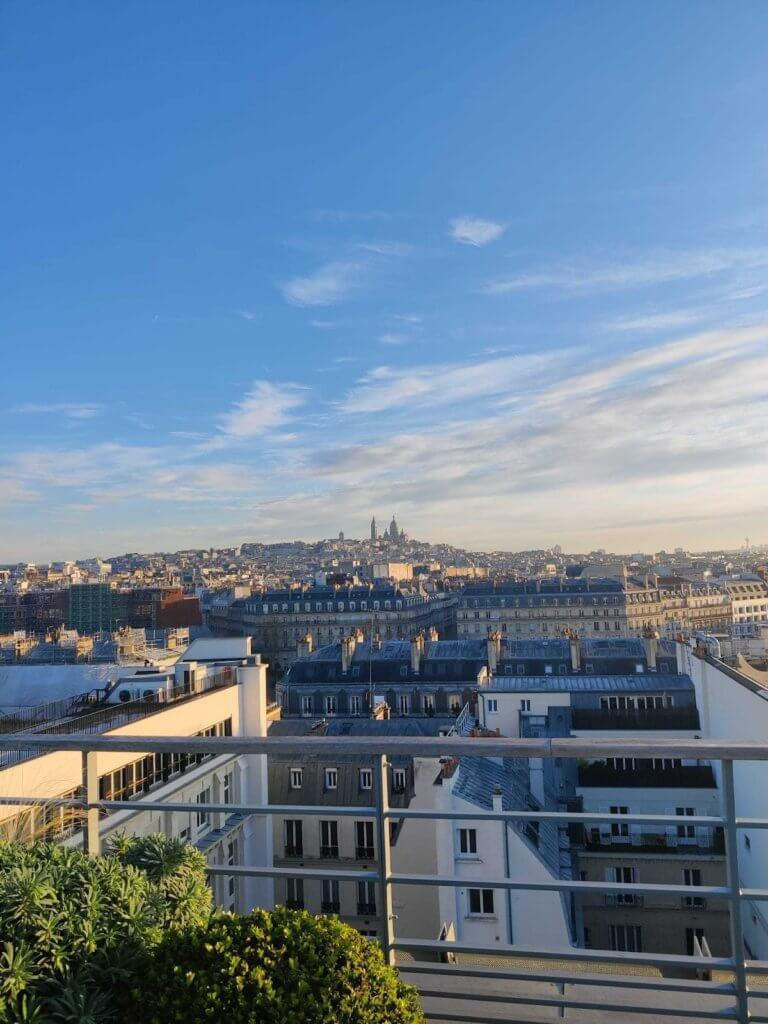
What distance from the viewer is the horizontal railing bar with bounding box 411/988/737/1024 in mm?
2502

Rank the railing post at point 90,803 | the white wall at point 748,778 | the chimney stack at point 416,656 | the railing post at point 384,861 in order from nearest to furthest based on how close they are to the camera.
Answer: the railing post at point 384,861, the railing post at point 90,803, the white wall at point 748,778, the chimney stack at point 416,656

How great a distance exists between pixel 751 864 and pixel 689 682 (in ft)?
34.3

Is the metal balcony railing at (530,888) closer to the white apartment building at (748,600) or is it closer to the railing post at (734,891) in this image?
the railing post at (734,891)

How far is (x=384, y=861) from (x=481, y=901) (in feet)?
33.8

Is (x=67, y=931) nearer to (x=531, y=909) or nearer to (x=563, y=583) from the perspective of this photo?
(x=531, y=909)

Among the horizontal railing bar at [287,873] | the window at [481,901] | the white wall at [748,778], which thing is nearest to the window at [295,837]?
the window at [481,901]

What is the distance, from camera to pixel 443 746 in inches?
104

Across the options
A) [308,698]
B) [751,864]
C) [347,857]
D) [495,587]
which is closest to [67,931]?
[751,864]

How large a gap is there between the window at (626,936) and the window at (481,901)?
20.4ft

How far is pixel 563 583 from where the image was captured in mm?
86000

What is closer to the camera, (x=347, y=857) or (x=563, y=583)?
(x=347, y=857)

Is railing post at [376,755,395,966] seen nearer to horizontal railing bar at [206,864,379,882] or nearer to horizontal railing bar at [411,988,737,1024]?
horizontal railing bar at [206,864,379,882]

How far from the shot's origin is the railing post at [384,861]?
8.67 feet

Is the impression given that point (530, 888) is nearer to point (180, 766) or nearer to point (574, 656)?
point (180, 766)
